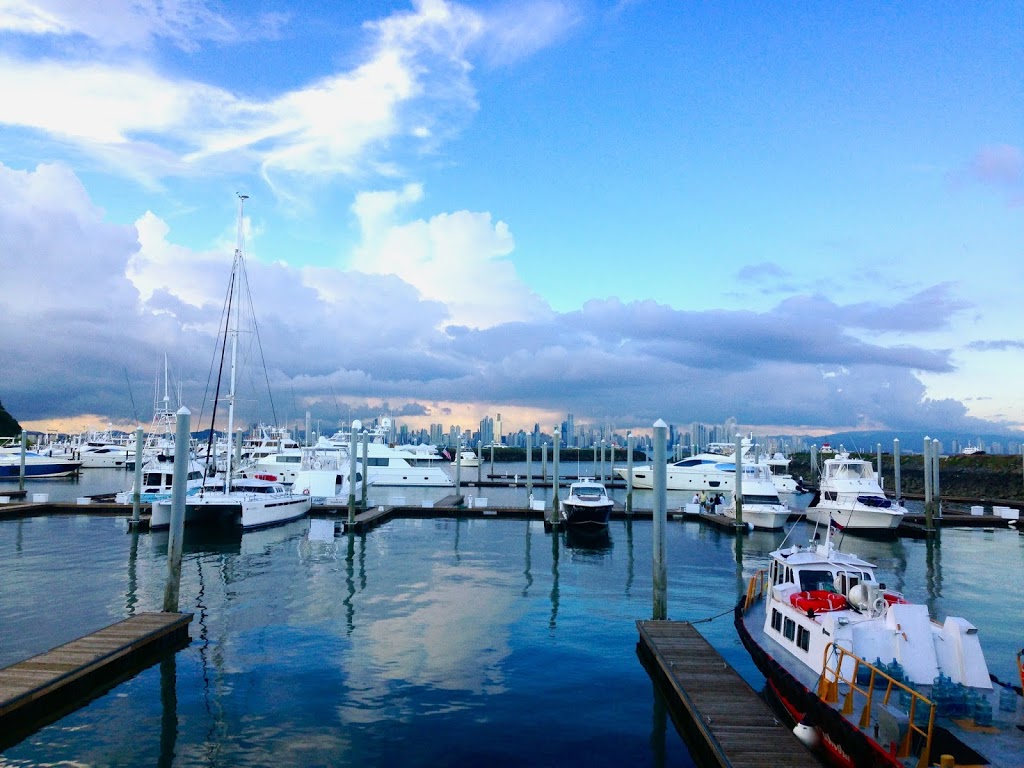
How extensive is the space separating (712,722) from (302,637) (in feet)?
38.2

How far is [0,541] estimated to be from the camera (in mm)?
35125

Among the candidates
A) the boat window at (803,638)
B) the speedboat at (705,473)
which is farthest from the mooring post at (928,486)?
the boat window at (803,638)

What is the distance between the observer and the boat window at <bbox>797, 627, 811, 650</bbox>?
45.3 ft

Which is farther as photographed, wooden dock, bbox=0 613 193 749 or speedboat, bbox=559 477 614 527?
speedboat, bbox=559 477 614 527

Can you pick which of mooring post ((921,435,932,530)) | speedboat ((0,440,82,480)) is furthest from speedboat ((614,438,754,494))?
speedboat ((0,440,82,480))

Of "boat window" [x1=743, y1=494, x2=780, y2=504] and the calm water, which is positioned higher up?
"boat window" [x1=743, y1=494, x2=780, y2=504]

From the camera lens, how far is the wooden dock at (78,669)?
41.2ft

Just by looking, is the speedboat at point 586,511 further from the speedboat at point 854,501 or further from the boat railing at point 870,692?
the boat railing at point 870,692

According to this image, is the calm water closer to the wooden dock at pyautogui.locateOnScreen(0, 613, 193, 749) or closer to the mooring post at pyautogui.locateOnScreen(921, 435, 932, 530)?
the wooden dock at pyautogui.locateOnScreen(0, 613, 193, 749)

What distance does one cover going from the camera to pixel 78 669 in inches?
553

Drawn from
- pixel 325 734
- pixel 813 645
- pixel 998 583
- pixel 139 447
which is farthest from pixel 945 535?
pixel 139 447

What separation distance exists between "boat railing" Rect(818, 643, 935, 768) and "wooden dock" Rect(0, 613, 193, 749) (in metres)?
14.4

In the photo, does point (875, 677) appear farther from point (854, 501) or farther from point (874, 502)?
point (874, 502)

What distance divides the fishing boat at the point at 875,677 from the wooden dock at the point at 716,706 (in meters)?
0.68
